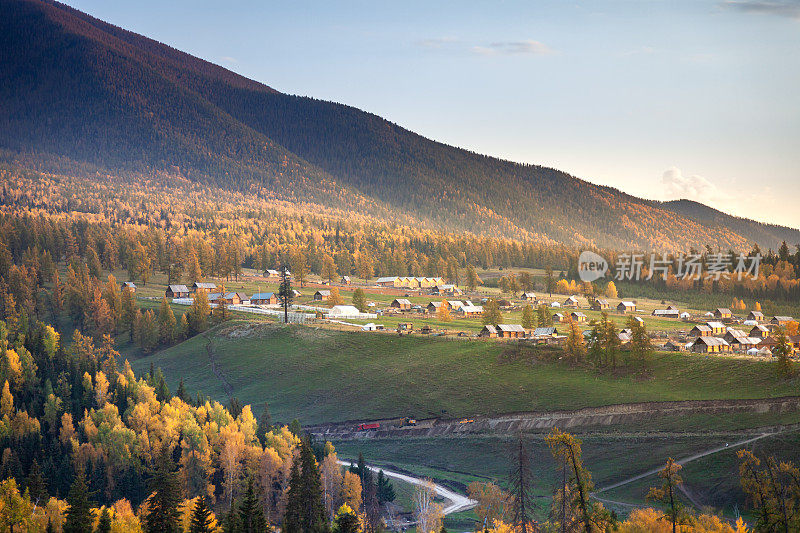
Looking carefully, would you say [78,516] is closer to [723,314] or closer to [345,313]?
[345,313]

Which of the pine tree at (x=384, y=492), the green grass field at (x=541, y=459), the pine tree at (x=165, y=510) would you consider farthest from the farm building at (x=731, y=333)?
the pine tree at (x=165, y=510)

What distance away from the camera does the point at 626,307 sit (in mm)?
162750

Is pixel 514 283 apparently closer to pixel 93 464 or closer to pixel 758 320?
pixel 758 320

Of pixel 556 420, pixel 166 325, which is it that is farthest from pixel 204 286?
pixel 556 420

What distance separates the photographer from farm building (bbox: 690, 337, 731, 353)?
354 ft

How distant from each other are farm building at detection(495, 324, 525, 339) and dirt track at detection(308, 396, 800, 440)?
1188 inches

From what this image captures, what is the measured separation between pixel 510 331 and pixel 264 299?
57.6 metres

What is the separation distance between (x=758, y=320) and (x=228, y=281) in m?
107

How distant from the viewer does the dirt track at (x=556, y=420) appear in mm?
82438

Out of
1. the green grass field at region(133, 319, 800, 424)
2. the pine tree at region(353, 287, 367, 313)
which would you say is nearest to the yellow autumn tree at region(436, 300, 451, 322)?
the pine tree at region(353, 287, 367, 313)

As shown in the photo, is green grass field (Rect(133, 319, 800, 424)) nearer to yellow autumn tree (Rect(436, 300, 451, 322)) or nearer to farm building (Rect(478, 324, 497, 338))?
farm building (Rect(478, 324, 497, 338))

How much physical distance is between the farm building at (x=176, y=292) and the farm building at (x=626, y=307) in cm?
8121

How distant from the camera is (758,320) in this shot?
14588 centimetres

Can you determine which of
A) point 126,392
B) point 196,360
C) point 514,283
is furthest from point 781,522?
point 514,283
